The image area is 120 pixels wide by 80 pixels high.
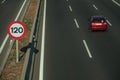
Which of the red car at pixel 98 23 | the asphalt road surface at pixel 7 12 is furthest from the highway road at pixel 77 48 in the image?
the asphalt road surface at pixel 7 12

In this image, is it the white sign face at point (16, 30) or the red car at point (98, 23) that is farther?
the red car at point (98, 23)

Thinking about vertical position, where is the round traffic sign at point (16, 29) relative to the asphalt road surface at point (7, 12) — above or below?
above

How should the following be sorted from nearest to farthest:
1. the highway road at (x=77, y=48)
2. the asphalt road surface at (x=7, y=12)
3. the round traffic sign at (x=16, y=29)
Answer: the round traffic sign at (x=16, y=29)
the highway road at (x=77, y=48)
the asphalt road surface at (x=7, y=12)

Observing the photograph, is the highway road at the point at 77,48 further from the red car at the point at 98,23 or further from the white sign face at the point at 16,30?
the white sign face at the point at 16,30

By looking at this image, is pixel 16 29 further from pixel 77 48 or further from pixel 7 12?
pixel 7 12

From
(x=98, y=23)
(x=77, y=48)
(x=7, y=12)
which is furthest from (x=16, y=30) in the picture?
(x=7, y=12)

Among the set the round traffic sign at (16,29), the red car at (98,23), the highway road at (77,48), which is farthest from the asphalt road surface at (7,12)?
the round traffic sign at (16,29)

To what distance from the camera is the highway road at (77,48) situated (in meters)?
17.9

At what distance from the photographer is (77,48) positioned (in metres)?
23.1

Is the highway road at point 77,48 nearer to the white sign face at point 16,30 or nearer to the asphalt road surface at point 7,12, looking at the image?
the white sign face at point 16,30

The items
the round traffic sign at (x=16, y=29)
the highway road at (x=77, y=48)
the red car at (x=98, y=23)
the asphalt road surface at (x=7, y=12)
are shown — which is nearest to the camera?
the round traffic sign at (x=16, y=29)

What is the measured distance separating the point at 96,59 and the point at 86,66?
1.58 meters

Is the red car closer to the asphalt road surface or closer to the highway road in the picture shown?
the highway road

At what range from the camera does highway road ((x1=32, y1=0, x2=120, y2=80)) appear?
58.6ft
